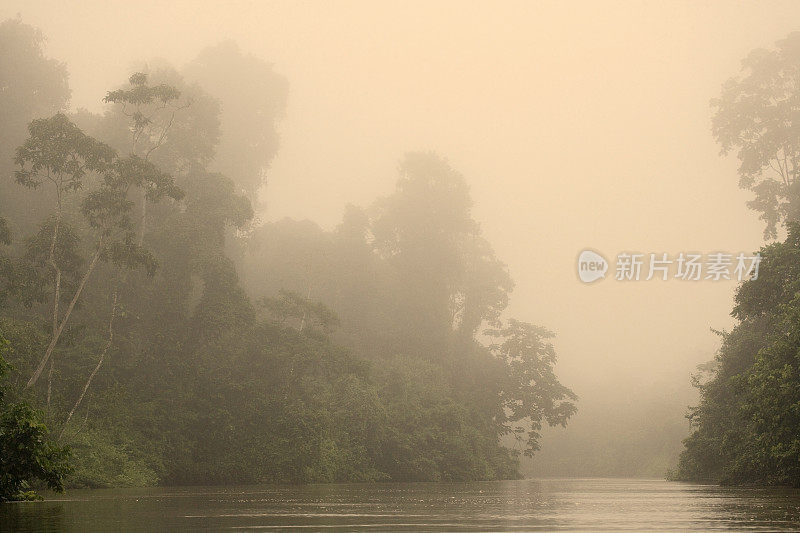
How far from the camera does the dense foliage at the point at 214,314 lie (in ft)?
125

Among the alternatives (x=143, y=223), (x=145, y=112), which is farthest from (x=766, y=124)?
(x=145, y=112)

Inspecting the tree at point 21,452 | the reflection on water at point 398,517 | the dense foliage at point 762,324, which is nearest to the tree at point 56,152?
the tree at point 21,452

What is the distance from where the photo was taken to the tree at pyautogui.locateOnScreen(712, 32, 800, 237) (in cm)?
5119

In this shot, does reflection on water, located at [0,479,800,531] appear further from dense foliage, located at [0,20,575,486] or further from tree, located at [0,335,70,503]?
dense foliage, located at [0,20,575,486]

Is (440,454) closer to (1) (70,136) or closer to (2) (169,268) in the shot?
(2) (169,268)

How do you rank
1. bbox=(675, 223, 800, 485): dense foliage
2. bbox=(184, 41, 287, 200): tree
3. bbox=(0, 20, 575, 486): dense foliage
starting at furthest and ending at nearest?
bbox=(184, 41, 287, 200): tree → bbox=(0, 20, 575, 486): dense foliage → bbox=(675, 223, 800, 485): dense foliage

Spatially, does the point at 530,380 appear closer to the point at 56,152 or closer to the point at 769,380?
the point at 769,380

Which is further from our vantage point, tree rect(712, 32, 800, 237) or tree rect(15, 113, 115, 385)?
tree rect(712, 32, 800, 237)

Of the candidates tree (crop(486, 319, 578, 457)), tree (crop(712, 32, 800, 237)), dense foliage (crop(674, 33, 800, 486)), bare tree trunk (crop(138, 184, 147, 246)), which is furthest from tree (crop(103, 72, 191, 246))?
tree (crop(712, 32, 800, 237))

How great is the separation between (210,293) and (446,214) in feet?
A: 96.3

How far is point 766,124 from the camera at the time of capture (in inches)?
2072

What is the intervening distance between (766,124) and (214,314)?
1451 inches

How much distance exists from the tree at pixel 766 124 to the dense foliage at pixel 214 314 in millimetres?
20523

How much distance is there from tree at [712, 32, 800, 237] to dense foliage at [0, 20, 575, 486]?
2052 cm
